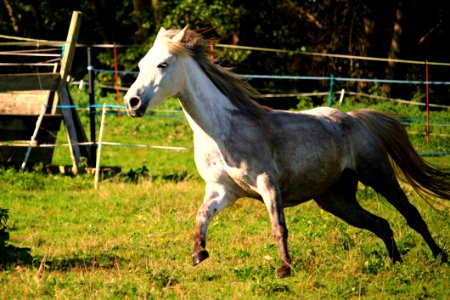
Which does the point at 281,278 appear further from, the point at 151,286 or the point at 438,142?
the point at 438,142

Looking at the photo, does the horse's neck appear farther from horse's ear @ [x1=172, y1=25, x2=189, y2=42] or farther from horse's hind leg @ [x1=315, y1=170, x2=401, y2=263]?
horse's hind leg @ [x1=315, y1=170, x2=401, y2=263]

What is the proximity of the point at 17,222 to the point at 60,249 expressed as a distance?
185cm

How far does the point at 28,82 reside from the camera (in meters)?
12.7

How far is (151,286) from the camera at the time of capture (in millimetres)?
6531

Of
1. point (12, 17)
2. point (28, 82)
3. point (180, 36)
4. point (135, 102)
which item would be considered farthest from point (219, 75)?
point (12, 17)

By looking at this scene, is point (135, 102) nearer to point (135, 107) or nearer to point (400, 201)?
point (135, 107)

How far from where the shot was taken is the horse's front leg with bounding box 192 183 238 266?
702 centimetres

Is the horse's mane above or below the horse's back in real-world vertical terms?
above

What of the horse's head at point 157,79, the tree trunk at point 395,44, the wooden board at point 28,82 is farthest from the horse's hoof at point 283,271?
the tree trunk at point 395,44

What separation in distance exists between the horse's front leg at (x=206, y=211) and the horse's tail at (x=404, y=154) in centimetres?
190

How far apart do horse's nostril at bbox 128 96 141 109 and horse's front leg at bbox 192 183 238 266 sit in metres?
1.09

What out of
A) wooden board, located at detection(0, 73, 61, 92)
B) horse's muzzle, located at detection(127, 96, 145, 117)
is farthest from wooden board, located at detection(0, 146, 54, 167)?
horse's muzzle, located at detection(127, 96, 145, 117)

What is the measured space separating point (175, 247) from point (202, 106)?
1.99 meters

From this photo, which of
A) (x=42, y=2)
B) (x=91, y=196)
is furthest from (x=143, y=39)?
(x=91, y=196)
